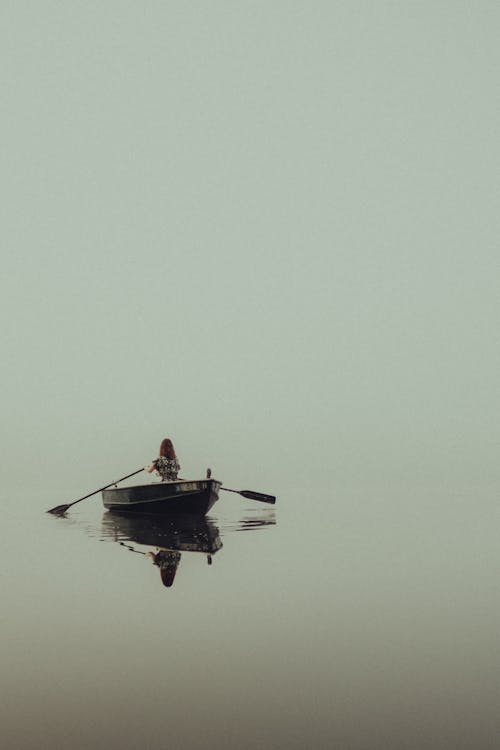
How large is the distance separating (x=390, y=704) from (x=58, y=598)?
794cm

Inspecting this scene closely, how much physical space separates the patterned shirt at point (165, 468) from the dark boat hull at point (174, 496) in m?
0.55

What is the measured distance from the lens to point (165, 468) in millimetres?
30156

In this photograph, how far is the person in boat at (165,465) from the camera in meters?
30.1

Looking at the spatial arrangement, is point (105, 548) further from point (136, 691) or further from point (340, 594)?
point (136, 691)

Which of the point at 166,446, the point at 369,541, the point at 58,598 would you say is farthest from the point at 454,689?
the point at 166,446

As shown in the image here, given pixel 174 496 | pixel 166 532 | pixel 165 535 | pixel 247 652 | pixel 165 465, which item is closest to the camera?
pixel 247 652

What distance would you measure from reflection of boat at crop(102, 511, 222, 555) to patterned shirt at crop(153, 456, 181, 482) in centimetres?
169

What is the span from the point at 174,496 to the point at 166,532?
10.5 ft

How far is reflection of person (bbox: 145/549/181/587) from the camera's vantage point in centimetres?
1460

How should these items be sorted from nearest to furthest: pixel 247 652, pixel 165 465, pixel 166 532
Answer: pixel 247 652 < pixel 166 532 < pixel 165 465

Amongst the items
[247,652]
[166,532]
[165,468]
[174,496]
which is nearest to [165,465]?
[165,468]

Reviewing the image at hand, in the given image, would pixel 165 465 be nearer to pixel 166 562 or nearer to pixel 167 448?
pixel 167 448

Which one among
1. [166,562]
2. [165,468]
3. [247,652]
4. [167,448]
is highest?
[167,448]

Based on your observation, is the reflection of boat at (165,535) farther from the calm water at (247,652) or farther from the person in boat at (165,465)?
the person in boat at (165,465)
